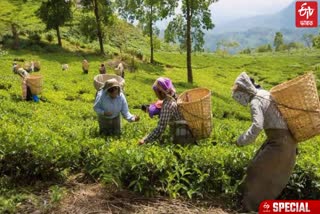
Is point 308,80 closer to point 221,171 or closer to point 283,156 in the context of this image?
point 283,156

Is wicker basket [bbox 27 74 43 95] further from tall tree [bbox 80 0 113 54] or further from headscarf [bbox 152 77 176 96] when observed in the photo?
tall tree [bbox 80 0 113 54]

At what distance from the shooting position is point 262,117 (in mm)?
5883

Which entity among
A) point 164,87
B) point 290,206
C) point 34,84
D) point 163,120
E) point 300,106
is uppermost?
point 164,87

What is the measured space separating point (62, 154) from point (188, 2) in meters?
29.3

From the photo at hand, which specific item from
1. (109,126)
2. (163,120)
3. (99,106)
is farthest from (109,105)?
(163,120)

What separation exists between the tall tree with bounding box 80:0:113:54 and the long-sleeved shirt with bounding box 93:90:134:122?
3505 cm

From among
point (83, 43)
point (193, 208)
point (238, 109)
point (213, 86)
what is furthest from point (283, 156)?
point (83, 43)

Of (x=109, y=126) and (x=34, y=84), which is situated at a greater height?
(x=34, y=84)

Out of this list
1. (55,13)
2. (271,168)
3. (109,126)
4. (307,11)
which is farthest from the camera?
(55,13)

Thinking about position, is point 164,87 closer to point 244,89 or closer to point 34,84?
point 244,89

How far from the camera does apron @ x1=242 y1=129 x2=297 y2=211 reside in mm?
6105

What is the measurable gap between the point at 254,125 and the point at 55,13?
38.6 meters

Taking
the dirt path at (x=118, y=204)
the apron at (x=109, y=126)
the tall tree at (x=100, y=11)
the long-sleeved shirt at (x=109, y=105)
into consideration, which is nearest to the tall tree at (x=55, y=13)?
the tall tree at (x=100, y=11)

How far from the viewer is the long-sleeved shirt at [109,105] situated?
8.24 metres
